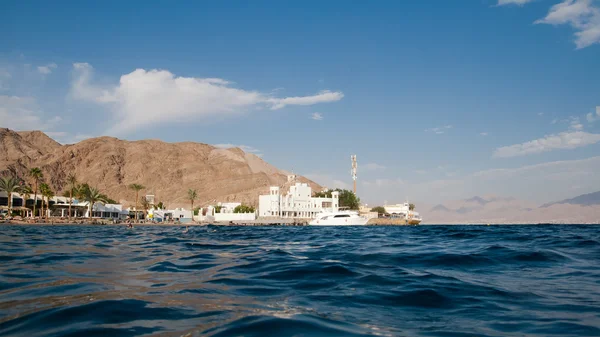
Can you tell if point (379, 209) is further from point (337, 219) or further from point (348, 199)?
point (337, 219)

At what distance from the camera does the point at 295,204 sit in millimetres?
123688

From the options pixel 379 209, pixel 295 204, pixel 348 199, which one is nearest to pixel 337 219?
pixel 295 204

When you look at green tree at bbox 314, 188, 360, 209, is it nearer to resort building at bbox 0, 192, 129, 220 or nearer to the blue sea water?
resort building at bbox 0, 192, 129, 220

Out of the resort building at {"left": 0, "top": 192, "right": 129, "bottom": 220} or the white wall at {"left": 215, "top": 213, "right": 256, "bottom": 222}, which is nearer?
the resort building at {"left": 0, "top": 192, "right": 129, "bottom": 220}

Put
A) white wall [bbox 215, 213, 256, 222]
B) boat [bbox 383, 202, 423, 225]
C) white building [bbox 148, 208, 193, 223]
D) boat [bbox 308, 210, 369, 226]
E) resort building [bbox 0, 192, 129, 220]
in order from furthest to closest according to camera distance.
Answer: boat [bbox 383, 202, 423, 225] → white building [bbox 148, 208, 193, 223] → white wall [bbox 215, 213, 256, 222] → resort building [bbox 0, 192, 129, 220] → boat [bbox 308, 210, 369, 226]

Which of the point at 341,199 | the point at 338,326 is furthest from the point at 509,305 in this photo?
the point at 341,199

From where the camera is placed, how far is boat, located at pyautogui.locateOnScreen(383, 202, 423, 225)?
5325 inches

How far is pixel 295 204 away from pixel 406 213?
41.2 metres

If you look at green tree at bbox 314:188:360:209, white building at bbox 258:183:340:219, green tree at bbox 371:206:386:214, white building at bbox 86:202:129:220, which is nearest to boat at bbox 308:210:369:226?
white building at bbox 258:183:340:219

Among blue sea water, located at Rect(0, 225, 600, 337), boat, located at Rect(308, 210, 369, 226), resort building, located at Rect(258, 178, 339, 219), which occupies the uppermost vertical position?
resort building, located at Rect(258, 178, 339, 219)

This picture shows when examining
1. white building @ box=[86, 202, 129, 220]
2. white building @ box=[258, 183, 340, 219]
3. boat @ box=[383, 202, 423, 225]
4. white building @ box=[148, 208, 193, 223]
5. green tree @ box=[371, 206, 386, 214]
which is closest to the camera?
white building @ box=[86, 202, 129, 220]

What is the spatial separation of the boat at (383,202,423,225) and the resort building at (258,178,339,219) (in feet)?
85.1

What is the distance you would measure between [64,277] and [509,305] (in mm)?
7918

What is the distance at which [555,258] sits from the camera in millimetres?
11414
